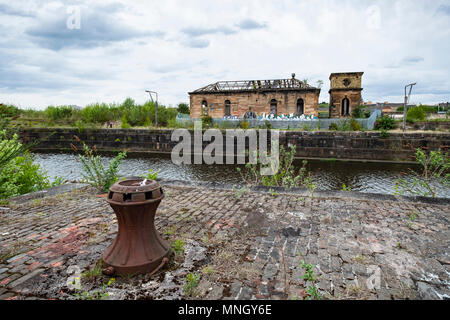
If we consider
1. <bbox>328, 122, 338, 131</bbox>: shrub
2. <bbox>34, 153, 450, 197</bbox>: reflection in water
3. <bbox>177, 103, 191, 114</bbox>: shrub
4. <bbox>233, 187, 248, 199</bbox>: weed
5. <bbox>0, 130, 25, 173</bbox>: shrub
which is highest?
<bbox>177, 103, 191, 114</bbox>: shrub

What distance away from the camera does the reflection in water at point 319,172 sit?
34.1ft

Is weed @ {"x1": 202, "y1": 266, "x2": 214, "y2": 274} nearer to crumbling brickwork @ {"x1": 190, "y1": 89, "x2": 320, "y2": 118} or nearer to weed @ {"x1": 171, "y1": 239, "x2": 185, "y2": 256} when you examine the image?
weed @ {"x1": 171, "y1": 239, "x2": 185, "y2": 256}

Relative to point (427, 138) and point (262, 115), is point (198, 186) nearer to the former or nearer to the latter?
point (427, 138)

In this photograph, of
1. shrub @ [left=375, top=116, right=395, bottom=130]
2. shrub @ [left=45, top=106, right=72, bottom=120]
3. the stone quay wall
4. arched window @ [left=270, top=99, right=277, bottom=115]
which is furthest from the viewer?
shrub @ [left=45, top=106, right=72, bottom=120]

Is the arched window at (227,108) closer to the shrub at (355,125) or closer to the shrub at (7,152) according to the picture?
the shrub at (355,125)

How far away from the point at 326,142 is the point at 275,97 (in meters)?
11.1

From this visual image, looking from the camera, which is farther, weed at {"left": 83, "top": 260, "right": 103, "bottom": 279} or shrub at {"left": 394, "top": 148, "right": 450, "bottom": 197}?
shrub at {"left": 394, "top": 148, "right": 450, "bottom": 197}

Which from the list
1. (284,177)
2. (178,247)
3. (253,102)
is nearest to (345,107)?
(253,102)

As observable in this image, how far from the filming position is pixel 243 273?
2785 mm

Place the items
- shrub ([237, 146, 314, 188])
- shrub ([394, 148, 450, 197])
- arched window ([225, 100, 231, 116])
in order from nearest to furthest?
1. shrub ([394, 148, 450, 197])
2. shrub ([237, 146, 314, 188])
3. arched window ([225, 100, 231, 116])

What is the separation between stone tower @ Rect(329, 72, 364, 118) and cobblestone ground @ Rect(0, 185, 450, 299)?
2469cm

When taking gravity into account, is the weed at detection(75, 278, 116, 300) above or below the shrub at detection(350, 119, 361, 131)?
below

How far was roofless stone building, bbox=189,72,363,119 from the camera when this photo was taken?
86.8 ft

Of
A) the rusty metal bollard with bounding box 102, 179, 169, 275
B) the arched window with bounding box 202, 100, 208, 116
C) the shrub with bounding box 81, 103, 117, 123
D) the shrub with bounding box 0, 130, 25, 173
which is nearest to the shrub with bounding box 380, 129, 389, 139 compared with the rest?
the rusty metal bollard with bounding box 102, 179, 169, 275
